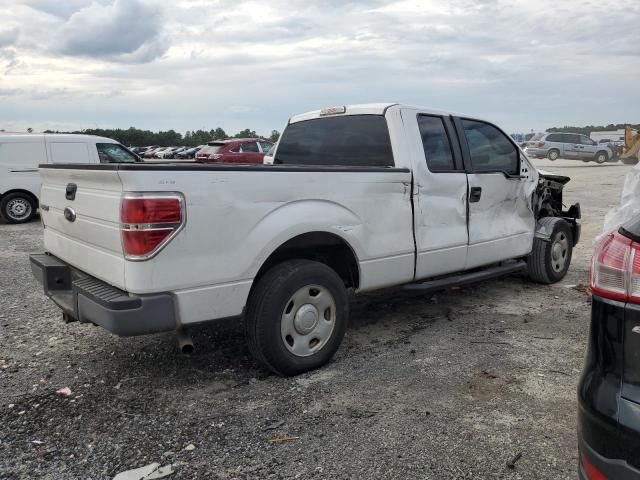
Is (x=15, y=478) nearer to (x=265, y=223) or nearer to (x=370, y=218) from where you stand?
(x=265, y=223)

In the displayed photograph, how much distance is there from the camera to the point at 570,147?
107 ft

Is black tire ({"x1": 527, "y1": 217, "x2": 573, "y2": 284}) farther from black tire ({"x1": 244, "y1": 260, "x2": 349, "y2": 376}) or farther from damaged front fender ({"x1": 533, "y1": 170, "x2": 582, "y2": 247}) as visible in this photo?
black tire ({"x1": 244, "y1": 260, "x2": 349, "y2": 376})

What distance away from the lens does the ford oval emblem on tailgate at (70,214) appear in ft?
12.2

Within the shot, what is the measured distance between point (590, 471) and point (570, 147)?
1347 inches

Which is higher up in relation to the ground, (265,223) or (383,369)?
(265,223)

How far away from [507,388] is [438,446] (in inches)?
36.1

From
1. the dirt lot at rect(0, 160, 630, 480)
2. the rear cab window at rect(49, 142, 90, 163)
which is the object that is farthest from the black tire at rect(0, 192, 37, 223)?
the dirt lot at rect(0, 160, 630, 480)

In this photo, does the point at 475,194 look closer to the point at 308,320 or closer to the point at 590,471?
the point at 308,320

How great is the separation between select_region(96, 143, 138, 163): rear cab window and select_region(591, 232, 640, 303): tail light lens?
38.6ft

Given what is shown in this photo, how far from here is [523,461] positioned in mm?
2799

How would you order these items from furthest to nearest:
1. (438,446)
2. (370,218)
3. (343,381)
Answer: (370,218) < (343,381) < (438,446)

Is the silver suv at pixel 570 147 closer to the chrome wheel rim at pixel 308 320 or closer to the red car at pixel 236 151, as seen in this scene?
the red car at pixel 236 151

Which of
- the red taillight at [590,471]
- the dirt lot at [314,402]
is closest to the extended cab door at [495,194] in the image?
the dirt lot at [314,402]

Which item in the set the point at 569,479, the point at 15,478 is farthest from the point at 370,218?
the point at 15,478
